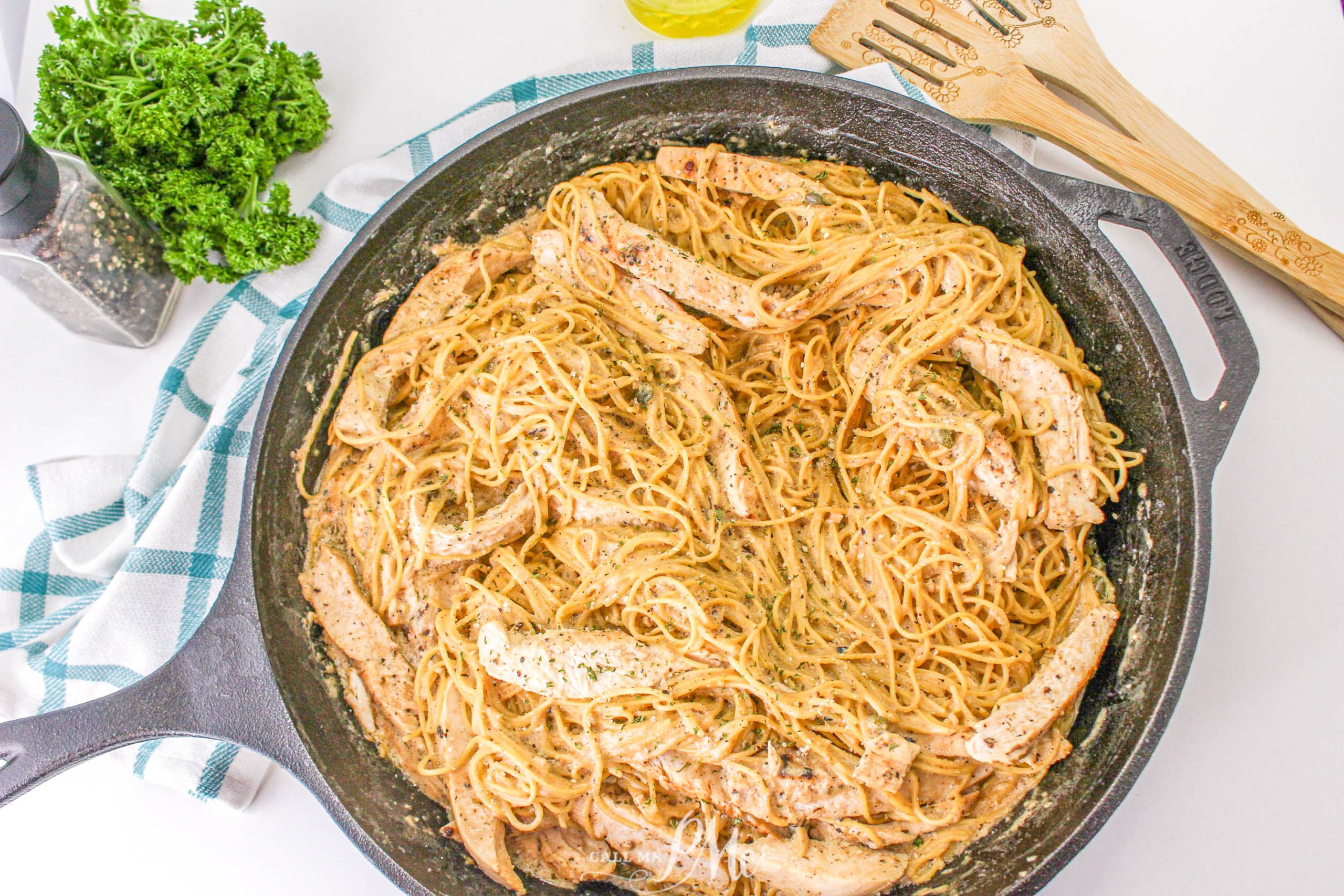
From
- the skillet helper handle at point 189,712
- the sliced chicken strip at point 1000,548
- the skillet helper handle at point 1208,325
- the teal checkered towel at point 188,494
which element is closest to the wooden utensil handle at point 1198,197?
the teal checkered towel at point 188,494

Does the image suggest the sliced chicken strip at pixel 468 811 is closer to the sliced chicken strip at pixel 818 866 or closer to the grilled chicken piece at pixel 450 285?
the sliced chicken strip at pixel 818 866

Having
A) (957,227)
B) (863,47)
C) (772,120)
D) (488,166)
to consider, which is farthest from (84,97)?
(957,227)

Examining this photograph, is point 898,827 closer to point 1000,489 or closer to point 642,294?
point 1000,489

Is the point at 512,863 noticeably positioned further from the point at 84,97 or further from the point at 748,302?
the point at 84,97

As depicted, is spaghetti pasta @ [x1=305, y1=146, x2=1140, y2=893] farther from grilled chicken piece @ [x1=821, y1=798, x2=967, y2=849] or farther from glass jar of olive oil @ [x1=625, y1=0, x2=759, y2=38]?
glass jar of olive oil @ [x1=625, y1=0, x2=759, y2=38]

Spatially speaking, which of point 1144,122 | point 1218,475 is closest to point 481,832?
point 1218,475

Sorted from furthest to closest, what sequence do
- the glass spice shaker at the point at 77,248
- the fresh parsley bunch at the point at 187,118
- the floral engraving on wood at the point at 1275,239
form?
the floral engraving on wood at the point at 1275,239 < the fresh parsley bunch at the point at 187,118 < the glass spice shaker at the point at 77,248
